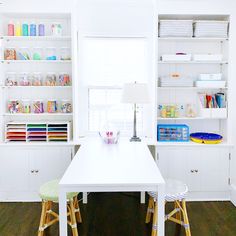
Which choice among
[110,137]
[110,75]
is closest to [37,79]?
[110,75]

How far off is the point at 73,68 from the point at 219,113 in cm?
184

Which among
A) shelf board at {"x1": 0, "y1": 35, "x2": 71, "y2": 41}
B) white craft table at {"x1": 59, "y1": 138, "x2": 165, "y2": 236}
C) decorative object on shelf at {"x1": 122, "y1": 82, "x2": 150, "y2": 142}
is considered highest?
shelf board at {"x1": 0, "y1": 35, "x2": 71, "y2": 41}

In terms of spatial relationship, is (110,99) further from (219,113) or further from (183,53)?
(219,113)

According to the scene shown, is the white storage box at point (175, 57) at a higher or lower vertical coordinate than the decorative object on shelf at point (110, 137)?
higher

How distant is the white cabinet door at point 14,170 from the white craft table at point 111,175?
0.98 m

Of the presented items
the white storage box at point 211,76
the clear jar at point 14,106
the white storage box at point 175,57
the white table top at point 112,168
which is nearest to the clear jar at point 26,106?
the clear jar at point 14,106

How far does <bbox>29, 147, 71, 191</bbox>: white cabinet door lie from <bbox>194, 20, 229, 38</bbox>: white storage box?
6.82ft

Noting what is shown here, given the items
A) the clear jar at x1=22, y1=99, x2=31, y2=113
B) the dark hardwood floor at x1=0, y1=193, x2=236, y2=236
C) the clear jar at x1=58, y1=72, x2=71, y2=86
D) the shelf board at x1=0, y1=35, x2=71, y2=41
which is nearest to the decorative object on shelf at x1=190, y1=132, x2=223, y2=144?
the dark hardwood floor at x1=0, y1=193, x2=236, y2=236

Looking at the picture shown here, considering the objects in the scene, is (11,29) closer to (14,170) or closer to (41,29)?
(41,29)

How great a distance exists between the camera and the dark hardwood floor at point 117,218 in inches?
121

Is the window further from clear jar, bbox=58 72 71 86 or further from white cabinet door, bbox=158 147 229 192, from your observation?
white cabinet door, bbox=158 147 229 192

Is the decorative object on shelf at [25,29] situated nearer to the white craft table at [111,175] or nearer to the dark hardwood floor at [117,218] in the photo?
the white craft table at [111,175]

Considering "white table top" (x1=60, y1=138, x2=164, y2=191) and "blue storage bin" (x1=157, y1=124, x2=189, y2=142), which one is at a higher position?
"blue storage bin" (x1=157, y1=124, x2=189, y2=142)

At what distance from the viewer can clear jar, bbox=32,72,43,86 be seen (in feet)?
12.8
